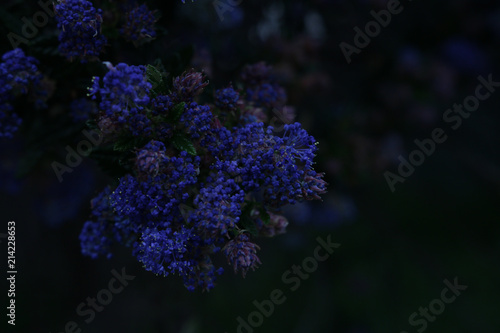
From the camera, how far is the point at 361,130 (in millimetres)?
3320

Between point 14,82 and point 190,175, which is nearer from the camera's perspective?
point 190,175

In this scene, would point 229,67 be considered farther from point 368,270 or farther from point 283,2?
point 368,270

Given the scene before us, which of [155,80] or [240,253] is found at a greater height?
[155,80]

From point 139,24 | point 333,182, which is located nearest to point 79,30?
point 139,24

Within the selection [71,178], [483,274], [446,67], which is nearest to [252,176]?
[71,178]

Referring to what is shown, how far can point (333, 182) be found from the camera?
3135 mm

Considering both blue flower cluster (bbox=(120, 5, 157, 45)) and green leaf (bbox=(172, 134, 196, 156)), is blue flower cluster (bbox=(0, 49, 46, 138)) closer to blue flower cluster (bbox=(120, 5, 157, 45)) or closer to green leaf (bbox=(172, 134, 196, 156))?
blue flower cluster (bbox=(120, 5, 157, 45))

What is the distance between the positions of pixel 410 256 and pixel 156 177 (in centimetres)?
393
